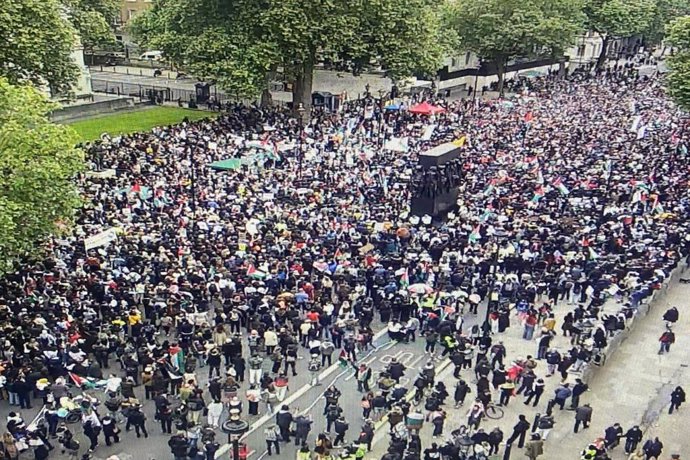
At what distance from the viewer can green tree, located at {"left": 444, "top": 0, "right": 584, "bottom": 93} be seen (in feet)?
191

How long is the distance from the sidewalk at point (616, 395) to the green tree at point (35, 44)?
82.5ft

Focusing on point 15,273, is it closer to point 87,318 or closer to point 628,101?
point 87,318

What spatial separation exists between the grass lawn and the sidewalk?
30661 mm

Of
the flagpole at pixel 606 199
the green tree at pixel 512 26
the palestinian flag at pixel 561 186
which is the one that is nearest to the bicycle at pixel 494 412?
the flagpole at pixel 606 199

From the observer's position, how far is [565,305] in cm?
2388

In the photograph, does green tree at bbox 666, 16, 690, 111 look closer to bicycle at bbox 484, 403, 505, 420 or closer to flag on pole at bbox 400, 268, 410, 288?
flag on pole at bbox 400, 268, 410, 288

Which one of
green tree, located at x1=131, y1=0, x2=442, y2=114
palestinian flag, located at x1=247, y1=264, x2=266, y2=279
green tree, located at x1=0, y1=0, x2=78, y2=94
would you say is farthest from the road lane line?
green tree, located at x1=131, y1=0, x2=442, y2=114

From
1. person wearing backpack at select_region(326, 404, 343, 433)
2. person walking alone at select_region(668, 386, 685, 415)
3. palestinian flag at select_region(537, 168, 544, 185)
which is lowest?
person walking alone at select_region(668, 386, 685, 415)

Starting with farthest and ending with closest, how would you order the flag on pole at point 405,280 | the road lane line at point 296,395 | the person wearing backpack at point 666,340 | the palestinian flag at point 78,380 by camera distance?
1. the flag on pole at point 405,280
2. the person wearing backpack at point 666,340
3. the palestinian flag at point 78,380
4. the road lane line at point 296,395

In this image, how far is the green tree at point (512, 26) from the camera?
5825 cm

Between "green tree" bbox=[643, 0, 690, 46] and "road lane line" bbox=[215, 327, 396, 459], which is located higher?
"green tree" bbox=[643, 0, 690, 46]

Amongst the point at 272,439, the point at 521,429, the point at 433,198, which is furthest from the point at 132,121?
the point at 521,429

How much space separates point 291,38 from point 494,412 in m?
29.8

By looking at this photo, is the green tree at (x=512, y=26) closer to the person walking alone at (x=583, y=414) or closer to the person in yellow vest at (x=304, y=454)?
the person walking alone at (x=583, y=414)
